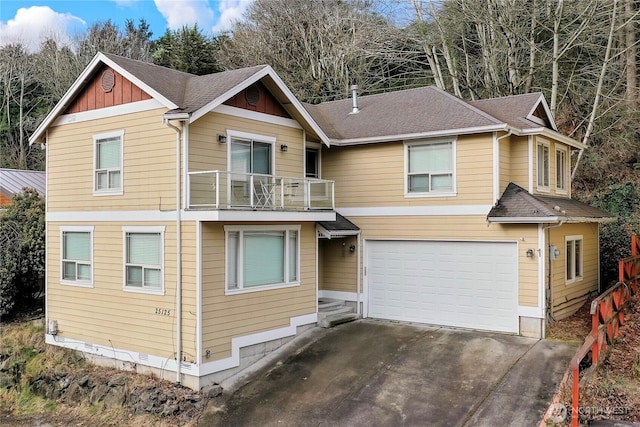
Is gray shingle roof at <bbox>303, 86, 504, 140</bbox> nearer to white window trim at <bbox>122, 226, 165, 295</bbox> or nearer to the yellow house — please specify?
the yellow house

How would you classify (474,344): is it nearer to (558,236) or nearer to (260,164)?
(558,236)

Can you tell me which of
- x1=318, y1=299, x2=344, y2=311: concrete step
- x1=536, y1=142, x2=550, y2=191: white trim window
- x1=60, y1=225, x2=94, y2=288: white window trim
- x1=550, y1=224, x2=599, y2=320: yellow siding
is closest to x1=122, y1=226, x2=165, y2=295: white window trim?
x1=60, y1=225, x2=94, y2=288: white window trim

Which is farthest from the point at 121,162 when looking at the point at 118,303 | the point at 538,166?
the point at 538,166

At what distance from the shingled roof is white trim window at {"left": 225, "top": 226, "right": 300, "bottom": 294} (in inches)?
199

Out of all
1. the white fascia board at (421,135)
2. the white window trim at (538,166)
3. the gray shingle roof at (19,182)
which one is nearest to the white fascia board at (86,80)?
the white fascia board at (421,135)

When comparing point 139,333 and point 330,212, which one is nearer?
point 139,333

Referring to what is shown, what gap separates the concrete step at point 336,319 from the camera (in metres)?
14.1

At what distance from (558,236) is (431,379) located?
5.84 meters

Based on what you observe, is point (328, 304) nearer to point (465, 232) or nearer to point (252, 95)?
point (465, 232)

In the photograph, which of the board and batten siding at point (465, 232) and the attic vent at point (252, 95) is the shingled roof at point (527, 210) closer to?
the board and batten siding at point (465, 232)

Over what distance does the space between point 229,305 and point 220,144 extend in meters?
3.64

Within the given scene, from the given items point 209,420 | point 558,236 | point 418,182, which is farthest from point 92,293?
point 558,236

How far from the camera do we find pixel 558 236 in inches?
544

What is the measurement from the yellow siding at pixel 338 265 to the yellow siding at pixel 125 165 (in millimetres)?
5803
